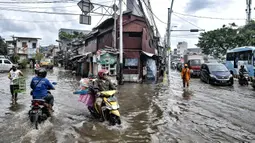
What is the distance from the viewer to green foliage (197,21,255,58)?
108 ft

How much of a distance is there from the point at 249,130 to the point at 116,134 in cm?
369

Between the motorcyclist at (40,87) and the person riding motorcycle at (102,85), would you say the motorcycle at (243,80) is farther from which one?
the motorcyclist at (40,87)

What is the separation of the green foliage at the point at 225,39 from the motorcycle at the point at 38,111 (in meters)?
30.9

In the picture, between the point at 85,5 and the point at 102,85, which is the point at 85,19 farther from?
the point at 102,85

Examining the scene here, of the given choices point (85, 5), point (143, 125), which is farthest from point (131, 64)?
point (143, 125)

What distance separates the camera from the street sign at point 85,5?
17484 millimetres

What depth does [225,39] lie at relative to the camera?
129 ft

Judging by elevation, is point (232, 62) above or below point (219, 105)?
above

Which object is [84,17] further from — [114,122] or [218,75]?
[114,122]

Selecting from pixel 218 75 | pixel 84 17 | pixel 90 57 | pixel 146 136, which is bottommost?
pixel 146 136

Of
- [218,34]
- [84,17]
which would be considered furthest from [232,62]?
[84,17]

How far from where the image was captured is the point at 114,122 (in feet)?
22.0

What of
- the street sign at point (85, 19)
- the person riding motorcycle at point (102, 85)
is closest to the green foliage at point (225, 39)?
the street sign at point (85, 19)

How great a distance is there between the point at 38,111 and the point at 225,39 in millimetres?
38460
